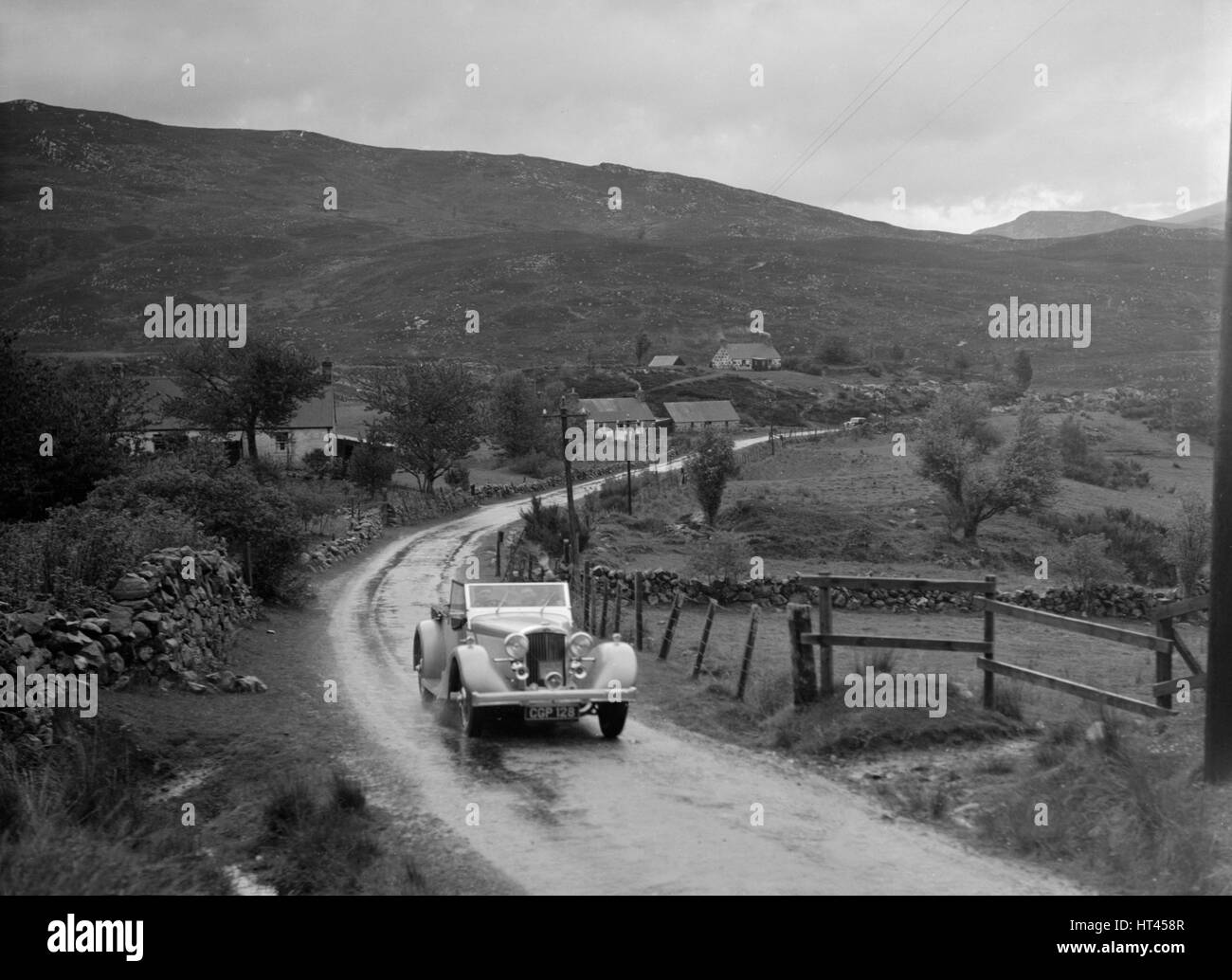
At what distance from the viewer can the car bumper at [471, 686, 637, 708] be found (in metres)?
11.1

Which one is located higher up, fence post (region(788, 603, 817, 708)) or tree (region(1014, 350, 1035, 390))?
tree (region(1014, 350, 1035, 390))

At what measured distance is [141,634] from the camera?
13.9m

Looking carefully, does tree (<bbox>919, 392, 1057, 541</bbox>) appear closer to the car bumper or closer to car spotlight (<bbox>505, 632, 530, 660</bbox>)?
the car bumper

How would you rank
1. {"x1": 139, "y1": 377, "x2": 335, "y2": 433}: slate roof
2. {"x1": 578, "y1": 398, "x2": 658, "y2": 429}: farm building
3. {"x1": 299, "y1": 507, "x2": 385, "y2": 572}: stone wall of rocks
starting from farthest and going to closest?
1. {"x1": 578, "y1": 398, "x2": 658, "y2": 429}: farm building
2. {"x1": 139, "y1": 377, "x2": 335, "y2": 433}: slate roof
3. {"x1": 299, "y1": 507, "x2": 385, "y2": 572}: stone wall of rocks

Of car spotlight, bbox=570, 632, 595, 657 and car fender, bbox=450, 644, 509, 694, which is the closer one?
car fender, bbox=450, 644, 509, 694

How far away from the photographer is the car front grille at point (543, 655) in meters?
11.8

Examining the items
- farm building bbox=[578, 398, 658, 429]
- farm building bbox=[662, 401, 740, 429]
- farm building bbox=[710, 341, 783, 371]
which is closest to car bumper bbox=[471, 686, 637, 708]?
farm building bbox=[578, 398, 658, 429]

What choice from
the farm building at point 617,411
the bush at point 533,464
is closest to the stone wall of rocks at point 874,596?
the bush at point 533,464

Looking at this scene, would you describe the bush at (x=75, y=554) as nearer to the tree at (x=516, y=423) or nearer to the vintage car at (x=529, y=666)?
the vintage car at (x=529, y=666)

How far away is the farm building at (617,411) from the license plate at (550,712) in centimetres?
7241

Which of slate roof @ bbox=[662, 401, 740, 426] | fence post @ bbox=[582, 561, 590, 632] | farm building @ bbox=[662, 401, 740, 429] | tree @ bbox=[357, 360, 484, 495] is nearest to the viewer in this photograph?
fence post @ bbox=[582, 561, 590, 632]

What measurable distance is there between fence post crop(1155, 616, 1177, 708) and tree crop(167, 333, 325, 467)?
5453 cm

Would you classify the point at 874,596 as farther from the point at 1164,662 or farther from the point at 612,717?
the point at 1164,662
